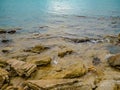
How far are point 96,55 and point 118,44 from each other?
17.7 ft

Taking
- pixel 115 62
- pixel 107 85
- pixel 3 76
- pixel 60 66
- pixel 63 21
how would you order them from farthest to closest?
pixel 63 21 → pixel 60 66 → pixel 115 62 → pixel 3 76 → pixel 107 85

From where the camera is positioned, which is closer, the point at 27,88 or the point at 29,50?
the point at 27,88

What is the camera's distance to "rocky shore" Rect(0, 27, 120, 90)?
12.7 metres

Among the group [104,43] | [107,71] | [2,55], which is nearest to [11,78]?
[2,55]

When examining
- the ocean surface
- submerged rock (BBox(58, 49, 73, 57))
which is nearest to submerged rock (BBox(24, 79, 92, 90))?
submerged rock (BBox(58, 49, 73, 57))

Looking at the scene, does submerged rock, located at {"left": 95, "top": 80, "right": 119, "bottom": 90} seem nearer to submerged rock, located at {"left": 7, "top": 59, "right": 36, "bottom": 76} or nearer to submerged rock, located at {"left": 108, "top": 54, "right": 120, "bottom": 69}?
submerged rock, located at {"left": 108, "top": 54, "right": 120, "bottom": 69}

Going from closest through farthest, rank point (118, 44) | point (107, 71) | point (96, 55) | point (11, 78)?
point (11, 78)
point (107, 71)
point (96, 55)
point (118, 44)

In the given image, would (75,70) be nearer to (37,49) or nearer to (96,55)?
(96,55)

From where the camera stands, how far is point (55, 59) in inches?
742

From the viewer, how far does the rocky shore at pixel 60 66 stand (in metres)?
12.7

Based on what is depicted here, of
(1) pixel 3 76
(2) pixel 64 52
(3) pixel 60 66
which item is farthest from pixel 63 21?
(1) pixel 3 76

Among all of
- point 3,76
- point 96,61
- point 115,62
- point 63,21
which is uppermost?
point 3,76

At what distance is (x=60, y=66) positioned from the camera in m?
17.0

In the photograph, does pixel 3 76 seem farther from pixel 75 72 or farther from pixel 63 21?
pixel 63 21
